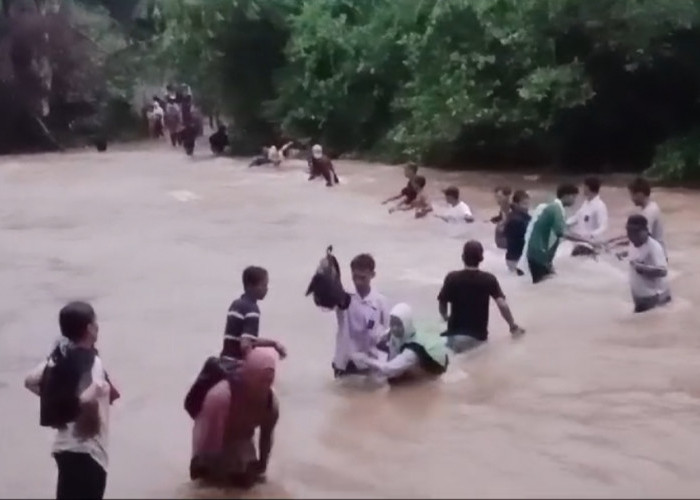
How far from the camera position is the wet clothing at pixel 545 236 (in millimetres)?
13555

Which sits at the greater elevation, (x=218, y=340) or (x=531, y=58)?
(x=531, y=58)

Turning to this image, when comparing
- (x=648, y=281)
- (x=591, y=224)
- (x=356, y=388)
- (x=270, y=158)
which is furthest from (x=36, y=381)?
(x=270, y=158)

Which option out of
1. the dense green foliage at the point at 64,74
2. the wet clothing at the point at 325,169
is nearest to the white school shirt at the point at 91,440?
the wet clothing at the point at 325,169

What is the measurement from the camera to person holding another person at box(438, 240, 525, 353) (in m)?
10.1

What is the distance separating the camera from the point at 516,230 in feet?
47.6

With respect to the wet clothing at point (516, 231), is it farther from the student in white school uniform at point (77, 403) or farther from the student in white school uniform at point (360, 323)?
the student in white school uniform at point (77, 403)

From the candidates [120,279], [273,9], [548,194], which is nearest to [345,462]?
[120,279]

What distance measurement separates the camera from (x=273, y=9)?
3656cm

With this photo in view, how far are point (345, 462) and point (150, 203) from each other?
18.1 meters

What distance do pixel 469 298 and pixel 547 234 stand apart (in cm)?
377

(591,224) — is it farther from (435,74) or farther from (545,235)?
(435,74)

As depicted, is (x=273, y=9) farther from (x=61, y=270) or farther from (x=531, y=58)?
(x=61, y=270)

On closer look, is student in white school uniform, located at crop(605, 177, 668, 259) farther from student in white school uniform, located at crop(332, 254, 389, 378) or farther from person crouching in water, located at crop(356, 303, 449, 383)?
student in white school uniform, located at crop(332, 254, 389, 378)

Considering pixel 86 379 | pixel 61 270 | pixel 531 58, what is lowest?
pixel 61 270
